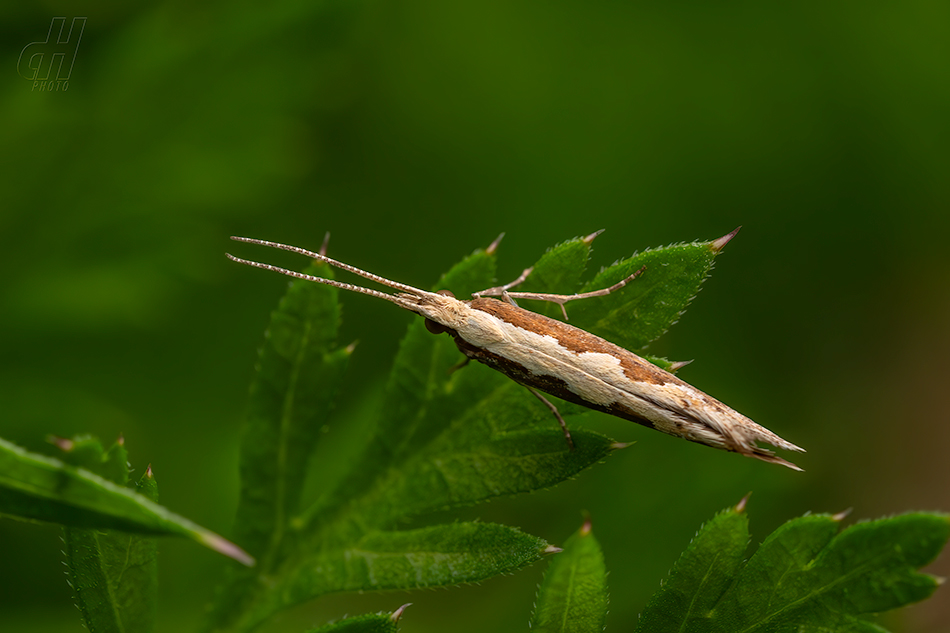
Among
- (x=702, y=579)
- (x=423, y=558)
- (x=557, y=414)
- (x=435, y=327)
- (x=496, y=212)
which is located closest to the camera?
(x=702, y=579)

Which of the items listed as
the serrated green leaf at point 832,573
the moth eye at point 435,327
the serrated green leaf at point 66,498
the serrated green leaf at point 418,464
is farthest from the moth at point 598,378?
the serrated green leaf at point 66,498

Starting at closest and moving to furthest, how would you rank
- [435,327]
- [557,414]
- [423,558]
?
[423,558] < [557,414] < [435,327]

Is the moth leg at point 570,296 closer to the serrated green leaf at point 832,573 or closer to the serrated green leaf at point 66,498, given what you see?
the serrated green leaf at point 832,573

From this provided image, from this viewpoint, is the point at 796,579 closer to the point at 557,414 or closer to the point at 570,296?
the point at 557,414

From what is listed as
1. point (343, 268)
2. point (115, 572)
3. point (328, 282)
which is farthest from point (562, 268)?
point (115, 572)

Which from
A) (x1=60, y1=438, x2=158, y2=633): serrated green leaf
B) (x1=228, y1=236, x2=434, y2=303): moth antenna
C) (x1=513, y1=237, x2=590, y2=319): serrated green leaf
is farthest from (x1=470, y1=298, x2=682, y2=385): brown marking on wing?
(x1=60, y1=438, x2=158, y2=633): serrated green leaf

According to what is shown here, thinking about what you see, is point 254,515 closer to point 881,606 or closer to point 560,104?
point 881,606

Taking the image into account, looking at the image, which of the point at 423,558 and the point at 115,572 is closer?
the point at 115,572
